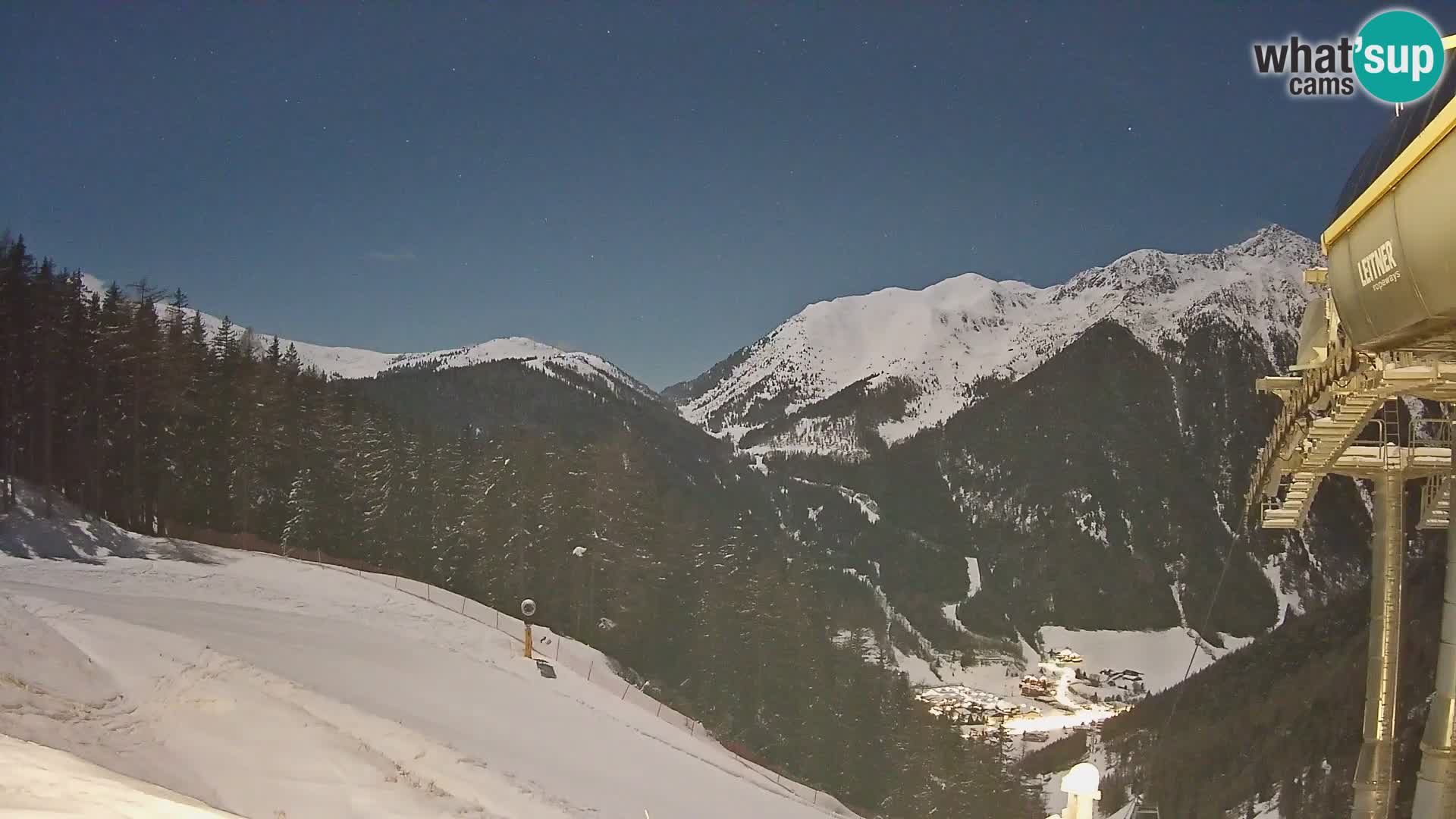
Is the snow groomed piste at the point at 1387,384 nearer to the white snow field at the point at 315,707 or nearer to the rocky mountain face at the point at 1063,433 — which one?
the white snow field at the point at 315,707

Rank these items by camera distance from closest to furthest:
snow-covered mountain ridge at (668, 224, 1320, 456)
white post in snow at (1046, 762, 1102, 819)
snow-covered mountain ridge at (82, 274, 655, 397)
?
1. white post in snow at (1046, 762, 1102, 819)
2. snow-covered mountain ridge at (82, 274, 655, 397)
3. snow-covered mountain ridge at (668, 224, 1320, 456)

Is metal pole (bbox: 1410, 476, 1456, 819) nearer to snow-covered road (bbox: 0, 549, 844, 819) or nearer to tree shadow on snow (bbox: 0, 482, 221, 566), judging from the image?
snow-covered road (bbox: 0, 549, 844, 819)

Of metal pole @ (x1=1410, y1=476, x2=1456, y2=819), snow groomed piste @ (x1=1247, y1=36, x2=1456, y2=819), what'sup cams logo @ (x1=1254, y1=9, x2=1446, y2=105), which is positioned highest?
what'sup cams logo @ (x1=1254, y1=9, x2=1446, y2=105)

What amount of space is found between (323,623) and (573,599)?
20538mm

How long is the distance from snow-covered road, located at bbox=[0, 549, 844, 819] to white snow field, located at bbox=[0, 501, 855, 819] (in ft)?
0.12

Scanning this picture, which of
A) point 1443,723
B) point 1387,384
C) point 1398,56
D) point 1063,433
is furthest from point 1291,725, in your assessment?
point 1063,433

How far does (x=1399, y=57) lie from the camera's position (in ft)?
15.6

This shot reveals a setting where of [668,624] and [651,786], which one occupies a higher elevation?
[668,624]

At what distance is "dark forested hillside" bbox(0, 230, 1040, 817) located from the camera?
29469 millimetres

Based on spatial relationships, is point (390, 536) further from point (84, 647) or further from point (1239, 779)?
point (1239, 779)

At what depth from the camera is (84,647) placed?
10922mm

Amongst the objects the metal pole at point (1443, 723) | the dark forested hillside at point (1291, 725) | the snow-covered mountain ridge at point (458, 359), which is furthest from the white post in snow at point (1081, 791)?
the snow-covered mountain ridge at point (458, 359)

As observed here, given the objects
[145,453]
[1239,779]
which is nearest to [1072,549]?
[1239,779]

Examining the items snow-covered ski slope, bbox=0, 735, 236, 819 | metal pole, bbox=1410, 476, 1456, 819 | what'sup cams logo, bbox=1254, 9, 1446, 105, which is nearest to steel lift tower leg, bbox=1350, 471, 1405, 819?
metal pole, bbox=1410, 476, 1456, 819
